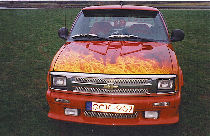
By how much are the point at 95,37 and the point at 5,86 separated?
2.62 metres

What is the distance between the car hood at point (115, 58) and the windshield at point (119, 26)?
0.26m

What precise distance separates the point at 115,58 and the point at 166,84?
2.43 ft

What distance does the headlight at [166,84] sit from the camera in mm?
3340

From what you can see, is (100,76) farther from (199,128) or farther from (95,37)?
(199,128)

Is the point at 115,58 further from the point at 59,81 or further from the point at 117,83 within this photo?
the point at 59,81

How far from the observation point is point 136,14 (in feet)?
15.1

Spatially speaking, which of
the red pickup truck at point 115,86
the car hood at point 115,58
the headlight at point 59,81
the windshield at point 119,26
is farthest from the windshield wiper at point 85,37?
the headlight at point 59,81

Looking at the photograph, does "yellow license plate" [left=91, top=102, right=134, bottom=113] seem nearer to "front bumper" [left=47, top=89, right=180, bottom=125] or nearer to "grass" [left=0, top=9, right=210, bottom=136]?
"front bumper" [left=47, top=89, right=180, bottom=125]

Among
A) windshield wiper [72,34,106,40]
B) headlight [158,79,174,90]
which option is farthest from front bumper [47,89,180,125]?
windshield wiper [72,34,106,40]

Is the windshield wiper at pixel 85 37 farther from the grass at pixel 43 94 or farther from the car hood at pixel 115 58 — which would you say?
the grass at pixel 43 94

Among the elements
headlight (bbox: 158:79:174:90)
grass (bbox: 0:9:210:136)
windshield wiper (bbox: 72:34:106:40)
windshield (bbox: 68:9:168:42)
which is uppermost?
windshield (bbox: 68:9:168:42)

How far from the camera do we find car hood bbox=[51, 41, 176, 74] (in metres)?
3.34

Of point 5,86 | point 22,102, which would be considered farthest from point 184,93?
point 5,86

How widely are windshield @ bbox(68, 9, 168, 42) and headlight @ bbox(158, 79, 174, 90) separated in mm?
1049
